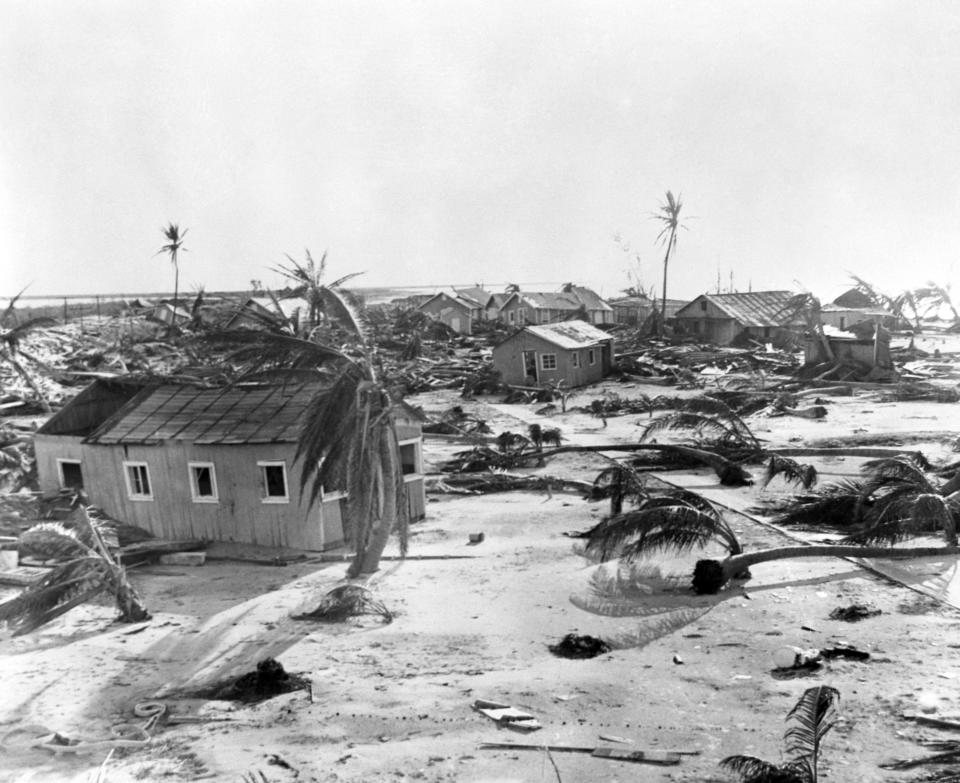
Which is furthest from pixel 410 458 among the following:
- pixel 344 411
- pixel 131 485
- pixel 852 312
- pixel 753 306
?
pixel 852 312

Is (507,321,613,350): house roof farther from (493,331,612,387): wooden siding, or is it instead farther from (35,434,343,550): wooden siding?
(35,434,343,550): wooden siding

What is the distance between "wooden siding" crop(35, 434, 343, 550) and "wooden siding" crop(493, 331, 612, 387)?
28.6m

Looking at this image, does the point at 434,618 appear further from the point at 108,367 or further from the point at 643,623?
the point at 108,367

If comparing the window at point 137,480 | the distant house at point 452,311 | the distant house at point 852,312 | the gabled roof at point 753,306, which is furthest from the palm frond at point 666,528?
the distant house at point 452,311

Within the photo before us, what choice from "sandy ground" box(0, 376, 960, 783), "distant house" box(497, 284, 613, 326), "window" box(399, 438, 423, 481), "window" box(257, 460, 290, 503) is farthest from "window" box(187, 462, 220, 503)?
"distant house" box(497, 284, 613, 326)

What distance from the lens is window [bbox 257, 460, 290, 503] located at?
18391 mm

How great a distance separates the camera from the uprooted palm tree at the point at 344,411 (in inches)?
593

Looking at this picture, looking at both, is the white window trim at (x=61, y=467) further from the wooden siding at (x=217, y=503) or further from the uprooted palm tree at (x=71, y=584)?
the uprooted palm tree at (x=71, y=584)

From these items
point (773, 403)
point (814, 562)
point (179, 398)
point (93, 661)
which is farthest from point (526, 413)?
point (93, 661)

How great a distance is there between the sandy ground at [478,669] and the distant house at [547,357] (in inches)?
1100

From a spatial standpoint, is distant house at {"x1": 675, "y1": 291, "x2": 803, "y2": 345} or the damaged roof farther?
distant house at {"x1": 675, "y1": 291, "x2": 803, "y2": 345}

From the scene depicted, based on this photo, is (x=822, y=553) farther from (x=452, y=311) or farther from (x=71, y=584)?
(x=452, y=311)

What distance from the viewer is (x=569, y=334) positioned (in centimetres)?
4800

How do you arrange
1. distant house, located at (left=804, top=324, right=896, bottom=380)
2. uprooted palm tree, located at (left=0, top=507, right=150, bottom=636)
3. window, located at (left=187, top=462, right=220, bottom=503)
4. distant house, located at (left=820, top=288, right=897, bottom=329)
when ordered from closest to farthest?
uprooted palm tree, located at (left=0, top=507, right=150, bottom=636), window, located at (left=187, top=462, right=220, bottom=503), distant house, located at (left=804, top=324, right=896, bottom=380), distant house, located at (left=820, top=288, right=897, bottom=329)
